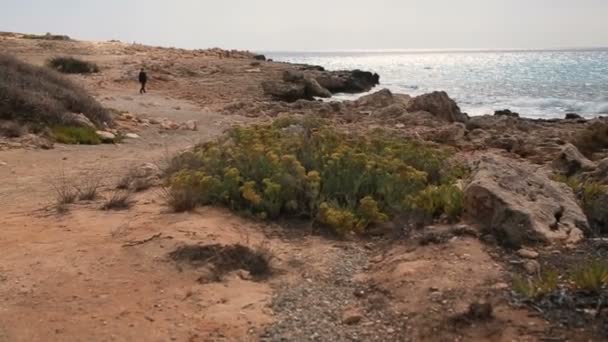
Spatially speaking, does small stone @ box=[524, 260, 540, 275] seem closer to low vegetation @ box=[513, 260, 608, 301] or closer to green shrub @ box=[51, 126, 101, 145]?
low vegetation @ box=[513, 260, 608, 301]

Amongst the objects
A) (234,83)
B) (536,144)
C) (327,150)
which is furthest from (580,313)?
(234,83)

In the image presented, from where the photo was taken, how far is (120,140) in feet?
41.5

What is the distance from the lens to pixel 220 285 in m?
4.43

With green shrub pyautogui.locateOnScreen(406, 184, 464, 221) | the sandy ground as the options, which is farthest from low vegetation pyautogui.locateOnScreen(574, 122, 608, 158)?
the sandy ground

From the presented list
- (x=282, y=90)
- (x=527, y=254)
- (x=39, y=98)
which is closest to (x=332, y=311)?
(x=527, y=254)

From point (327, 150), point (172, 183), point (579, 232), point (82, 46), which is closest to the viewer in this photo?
point (579, 232)

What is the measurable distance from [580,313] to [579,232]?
70.8 inches

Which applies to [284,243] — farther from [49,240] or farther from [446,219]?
→ [49,240]

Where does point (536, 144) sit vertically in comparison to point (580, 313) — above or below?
below

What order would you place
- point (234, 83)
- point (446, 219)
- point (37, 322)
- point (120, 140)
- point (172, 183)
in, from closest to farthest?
point (37, 322)
point (446, 219)
point (172, 183)
point (120, 140)
point (234, 83)

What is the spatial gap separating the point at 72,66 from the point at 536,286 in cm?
3091

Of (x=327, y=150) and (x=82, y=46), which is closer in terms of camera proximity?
(x=327, y=150)

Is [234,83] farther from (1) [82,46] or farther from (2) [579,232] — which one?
(2) [579,232]

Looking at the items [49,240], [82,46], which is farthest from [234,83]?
[49,240]
